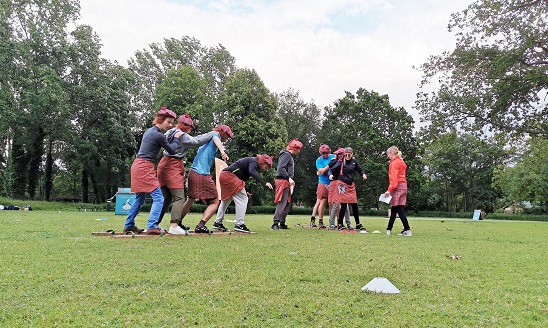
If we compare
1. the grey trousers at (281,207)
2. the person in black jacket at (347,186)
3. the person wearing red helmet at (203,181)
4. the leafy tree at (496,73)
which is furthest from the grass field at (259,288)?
the leafy tree at (496,73)

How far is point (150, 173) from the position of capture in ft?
22.2

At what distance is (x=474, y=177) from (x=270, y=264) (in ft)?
200

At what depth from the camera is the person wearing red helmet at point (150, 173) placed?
669 cm

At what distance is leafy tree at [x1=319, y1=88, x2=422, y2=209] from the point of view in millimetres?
39250

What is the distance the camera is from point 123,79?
121ft

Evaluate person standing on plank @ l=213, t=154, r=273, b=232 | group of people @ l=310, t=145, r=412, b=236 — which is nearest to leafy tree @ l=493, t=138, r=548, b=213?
group of people @ l=310, t=145, r=412, b=236

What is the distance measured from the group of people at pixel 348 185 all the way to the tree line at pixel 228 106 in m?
11.9

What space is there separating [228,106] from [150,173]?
30.1m

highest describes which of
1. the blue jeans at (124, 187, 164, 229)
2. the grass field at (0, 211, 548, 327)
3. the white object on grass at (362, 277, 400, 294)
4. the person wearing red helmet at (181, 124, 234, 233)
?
the person wearing red helmet at (181, 124, 234, 233)

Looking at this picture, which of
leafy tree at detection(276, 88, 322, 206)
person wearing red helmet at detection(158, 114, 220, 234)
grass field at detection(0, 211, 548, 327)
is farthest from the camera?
leafy tree at detection(276, 88, 322, 206)

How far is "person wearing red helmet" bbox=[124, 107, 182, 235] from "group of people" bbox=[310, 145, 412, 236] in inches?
179

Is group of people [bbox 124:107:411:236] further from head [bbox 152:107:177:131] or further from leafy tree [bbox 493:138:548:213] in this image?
leafy tree [bbox 493:138:548:213]

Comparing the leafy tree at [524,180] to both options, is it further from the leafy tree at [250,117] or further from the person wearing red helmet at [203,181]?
the person wearing red helmet at [203,181]

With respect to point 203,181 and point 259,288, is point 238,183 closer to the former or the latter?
point 203,181
